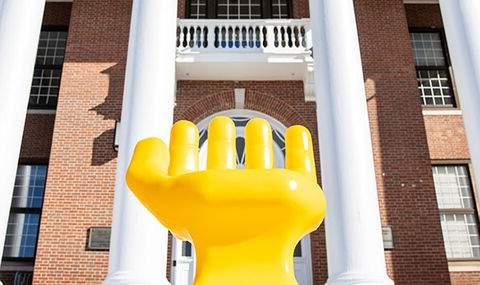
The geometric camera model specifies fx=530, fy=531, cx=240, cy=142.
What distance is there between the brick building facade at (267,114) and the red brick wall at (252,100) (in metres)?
0.03

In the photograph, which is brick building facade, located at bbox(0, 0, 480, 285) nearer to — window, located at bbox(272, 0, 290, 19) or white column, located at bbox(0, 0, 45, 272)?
window, located at bbox(272, 0, 290, 19)

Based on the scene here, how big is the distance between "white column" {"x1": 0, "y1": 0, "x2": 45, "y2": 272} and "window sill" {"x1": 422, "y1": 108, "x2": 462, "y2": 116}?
34.6 feet

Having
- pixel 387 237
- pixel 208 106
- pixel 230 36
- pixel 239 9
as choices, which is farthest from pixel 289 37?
pixel 387 237

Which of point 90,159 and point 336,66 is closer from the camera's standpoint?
point 336,66

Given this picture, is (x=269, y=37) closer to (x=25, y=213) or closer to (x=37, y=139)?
(x=37, y=139)

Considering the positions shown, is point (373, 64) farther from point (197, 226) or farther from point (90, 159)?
point (197, 226)

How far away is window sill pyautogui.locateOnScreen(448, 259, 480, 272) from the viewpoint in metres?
13.6

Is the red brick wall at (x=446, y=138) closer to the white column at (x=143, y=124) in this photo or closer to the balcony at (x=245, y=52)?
the balcony at (x=245, y=52)

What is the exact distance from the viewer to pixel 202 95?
1502cm

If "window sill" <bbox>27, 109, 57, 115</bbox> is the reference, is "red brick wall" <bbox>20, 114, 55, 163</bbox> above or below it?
below

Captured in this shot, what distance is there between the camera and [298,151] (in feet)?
13.7

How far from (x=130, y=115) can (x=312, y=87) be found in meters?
6.84

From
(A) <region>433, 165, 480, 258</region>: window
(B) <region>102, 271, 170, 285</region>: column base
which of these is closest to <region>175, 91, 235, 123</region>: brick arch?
(A) <region>433, 165, 480, 258</region>: window

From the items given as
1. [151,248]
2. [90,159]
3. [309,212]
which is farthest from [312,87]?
[309,212]
